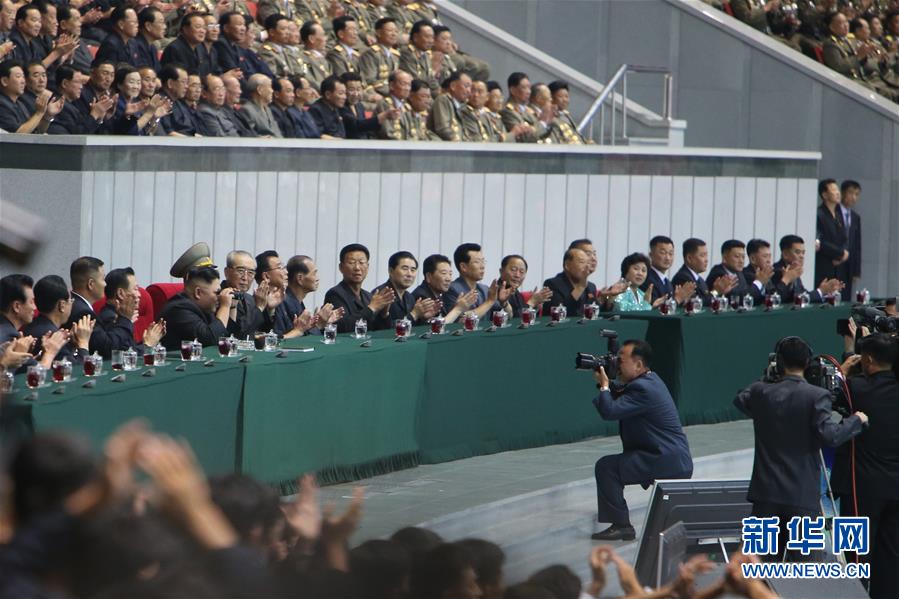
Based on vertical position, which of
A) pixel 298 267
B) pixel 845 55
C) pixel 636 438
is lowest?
pixel 636 438

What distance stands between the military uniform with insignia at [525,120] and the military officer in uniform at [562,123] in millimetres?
142

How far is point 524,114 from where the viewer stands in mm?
16453

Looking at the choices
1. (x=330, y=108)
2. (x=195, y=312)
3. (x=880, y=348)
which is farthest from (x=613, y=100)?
(x=880, y=348)

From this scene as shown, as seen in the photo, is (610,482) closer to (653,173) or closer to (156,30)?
(156,30)

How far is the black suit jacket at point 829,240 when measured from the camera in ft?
58.3

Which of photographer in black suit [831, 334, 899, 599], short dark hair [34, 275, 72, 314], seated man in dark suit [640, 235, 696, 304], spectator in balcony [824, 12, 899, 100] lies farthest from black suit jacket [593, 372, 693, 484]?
spectator in balcony [824, 12, 899, 100]

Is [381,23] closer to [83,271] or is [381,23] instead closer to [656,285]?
[656,285]

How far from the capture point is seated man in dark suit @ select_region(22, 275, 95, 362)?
839 cm

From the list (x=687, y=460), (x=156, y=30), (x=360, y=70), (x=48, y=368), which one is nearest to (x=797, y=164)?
(x=360, y=70)

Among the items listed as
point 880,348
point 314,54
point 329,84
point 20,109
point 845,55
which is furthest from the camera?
point 845,55

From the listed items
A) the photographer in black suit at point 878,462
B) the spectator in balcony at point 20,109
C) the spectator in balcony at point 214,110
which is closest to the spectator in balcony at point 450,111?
the spectator in balcony at point 214,110

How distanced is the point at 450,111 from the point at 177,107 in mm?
3399

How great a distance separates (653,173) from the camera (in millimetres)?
16203

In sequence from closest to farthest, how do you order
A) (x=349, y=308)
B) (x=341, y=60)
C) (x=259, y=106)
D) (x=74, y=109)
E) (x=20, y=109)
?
(x=349, y=308)
(x=20, y=109)
(x=74, y=109)
(x=259, y=106)
(x=341, y=60)
